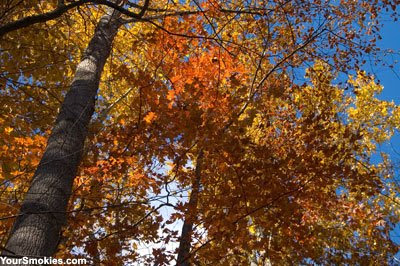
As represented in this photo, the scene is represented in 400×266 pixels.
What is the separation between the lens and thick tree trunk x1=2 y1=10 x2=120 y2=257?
2.89 m

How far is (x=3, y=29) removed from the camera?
2.16 meters

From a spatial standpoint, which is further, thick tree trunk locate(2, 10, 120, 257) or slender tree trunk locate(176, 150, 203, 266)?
slender tree trunk locate(176, 150, 203, 266)

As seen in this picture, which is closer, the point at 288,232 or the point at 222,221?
the point at 222,221

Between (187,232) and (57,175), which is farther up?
(187,232)

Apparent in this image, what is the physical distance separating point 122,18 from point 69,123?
244 cm

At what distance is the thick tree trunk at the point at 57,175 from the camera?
2.89 meters

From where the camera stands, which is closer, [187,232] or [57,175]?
[57,175]

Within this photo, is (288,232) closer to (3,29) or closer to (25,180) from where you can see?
(25,180)

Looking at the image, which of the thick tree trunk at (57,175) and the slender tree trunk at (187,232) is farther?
the slender tree trunk at (187,232)

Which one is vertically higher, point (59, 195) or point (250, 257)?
point (250, 257)

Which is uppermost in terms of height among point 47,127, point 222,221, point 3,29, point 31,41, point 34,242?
point 31,41

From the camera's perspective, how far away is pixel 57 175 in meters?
3.41

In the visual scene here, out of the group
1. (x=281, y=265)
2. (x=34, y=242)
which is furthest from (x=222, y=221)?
(x=281, y=265)

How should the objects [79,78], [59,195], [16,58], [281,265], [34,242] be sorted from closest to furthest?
[34,242] < [59,195] < [79,78] < [16,58] < [281,265]
